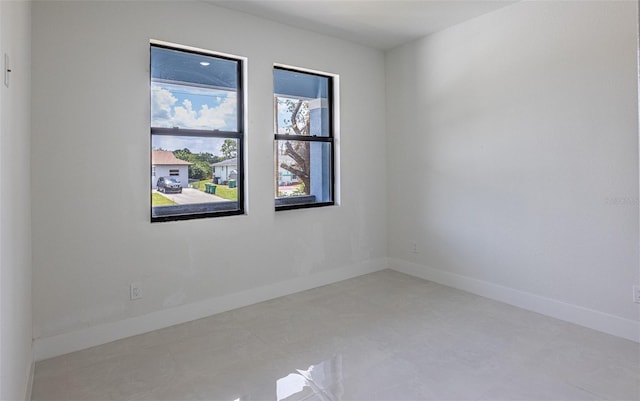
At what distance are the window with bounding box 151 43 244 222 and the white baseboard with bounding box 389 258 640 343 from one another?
2303 millimetres

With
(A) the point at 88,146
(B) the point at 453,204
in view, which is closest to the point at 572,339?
(B) the point at 453,204

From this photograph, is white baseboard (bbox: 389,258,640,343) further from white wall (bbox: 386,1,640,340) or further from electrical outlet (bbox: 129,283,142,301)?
electrical outlet (bbox: 129,283,142,301)

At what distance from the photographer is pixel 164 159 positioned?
10.3 feet

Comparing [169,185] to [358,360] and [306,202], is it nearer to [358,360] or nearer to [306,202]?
[306,202]

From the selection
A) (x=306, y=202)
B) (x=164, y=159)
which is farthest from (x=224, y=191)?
(x=306, y=202)

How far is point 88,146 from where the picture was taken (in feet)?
8.87

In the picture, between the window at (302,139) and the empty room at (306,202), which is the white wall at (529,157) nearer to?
the empty room at (306,202)

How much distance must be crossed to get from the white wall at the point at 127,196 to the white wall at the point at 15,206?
216 millimetres

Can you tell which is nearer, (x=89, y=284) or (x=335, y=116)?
(x=89, y=284)

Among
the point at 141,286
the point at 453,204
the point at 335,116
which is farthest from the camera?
the point at 335,116

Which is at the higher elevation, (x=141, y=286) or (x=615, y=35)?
(x=615, y=35)

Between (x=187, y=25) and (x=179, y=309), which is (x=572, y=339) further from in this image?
(x=187, y=25)

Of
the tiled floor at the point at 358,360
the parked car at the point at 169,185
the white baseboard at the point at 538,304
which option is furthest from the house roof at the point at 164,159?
the white baseboard at the point at 538,304

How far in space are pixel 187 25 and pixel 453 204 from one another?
3085 mm
